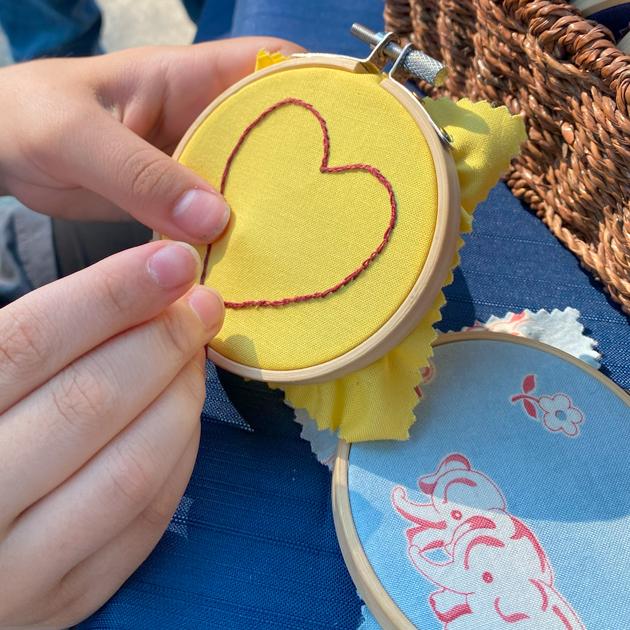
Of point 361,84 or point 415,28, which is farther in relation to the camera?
point 415,28

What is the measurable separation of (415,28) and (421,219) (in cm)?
48

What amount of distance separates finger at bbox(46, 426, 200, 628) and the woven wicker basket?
0.47m

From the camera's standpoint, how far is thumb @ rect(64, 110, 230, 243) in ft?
1.90

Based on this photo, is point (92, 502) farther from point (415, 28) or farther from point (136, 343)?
point (415, 28)

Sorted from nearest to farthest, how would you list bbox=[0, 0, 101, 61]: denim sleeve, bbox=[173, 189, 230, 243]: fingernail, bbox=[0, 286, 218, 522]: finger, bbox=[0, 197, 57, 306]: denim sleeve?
bbox=[0, 286, 218, 522]: finger, bbox=[173, 189, 230, 243]: fingernail, bbox=[0, 197, 57, 306]: denim sleeve, bbox=[0, 0, 101, 61]: denim sleeve

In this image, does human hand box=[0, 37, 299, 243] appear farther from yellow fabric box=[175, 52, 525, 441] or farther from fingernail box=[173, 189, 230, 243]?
yellow fabric box=[175, 52, 525, 441]

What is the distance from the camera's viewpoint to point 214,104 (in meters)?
0.63

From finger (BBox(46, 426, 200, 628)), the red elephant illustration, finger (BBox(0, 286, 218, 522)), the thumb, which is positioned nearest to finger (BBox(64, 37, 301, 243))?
the thumb

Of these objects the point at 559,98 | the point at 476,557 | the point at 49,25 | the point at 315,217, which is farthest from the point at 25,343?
the point at 49,25

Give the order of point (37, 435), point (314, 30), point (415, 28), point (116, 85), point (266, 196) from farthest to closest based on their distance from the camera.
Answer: point (314, 30) < point (415, 28) < point (116, 85) < point (266, 196) < point (37, 435)

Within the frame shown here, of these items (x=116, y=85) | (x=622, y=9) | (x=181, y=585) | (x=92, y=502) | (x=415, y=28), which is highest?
(x=622, y=9)

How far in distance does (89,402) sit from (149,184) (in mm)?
224

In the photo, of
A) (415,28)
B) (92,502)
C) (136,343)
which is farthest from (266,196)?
(415,28)

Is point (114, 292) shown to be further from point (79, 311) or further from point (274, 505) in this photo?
point (274, 505)
